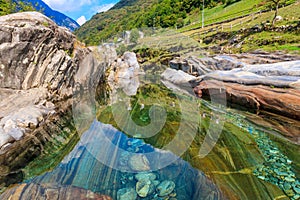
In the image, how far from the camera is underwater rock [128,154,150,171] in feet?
17.1

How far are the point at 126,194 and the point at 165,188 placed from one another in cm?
83

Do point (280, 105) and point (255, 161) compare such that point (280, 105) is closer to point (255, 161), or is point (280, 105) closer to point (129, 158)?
point (255, 161)

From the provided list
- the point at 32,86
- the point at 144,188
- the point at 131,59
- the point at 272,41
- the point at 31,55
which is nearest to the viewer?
→ the point at 144,188

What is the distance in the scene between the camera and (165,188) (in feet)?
14.6

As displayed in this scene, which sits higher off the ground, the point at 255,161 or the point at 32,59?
the point at 32,59

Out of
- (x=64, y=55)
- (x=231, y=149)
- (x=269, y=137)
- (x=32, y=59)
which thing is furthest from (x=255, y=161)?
(x=64, y=55)

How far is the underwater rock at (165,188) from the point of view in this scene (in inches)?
169

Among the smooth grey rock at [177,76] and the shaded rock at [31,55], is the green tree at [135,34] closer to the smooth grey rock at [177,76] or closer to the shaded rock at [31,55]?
the smooth grey rock at [177,76]

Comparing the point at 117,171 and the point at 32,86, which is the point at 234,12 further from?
the point at 117,171

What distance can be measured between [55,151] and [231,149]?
205 inches

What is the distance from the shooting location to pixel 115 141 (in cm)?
689

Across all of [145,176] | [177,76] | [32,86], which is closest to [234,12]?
[177,76]

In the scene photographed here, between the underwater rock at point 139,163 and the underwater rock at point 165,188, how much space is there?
0.69 meters

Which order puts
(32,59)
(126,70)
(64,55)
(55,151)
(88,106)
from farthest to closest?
(126,70), (64,55), (88,106), (32,59), (55,151)
